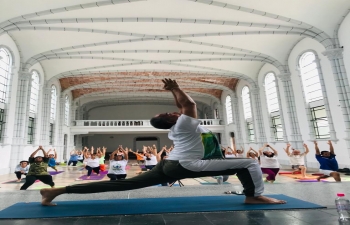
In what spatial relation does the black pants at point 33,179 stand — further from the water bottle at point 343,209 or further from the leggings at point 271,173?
the leggings at point 271,173

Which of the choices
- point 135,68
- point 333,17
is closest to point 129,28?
point 135,68

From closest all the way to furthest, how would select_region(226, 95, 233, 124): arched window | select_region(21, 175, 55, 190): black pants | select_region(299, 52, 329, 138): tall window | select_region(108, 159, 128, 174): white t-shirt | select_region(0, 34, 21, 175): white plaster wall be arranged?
1. select_region(21, 175, 55, 190): black pants
2. select_region(108, 159, 128, 174): white t-shirt
3. select_region(0, 34, 21, 175): white plaster wall
4. select_region(299, 52, 329, 138): tall window
5. select_region(226, 95, 233, 124): arched window

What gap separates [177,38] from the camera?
36.7 feet

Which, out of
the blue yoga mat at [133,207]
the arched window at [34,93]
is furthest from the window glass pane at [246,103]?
the blue yoga mat at [133,207]

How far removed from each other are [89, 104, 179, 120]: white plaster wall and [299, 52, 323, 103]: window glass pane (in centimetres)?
1935

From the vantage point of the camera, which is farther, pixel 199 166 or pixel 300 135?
pixel 300 135

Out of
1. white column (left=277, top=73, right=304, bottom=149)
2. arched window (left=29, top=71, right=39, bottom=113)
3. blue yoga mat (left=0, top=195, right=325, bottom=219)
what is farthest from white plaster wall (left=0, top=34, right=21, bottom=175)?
white column (left=277, top=73, right=304, bottom=149)

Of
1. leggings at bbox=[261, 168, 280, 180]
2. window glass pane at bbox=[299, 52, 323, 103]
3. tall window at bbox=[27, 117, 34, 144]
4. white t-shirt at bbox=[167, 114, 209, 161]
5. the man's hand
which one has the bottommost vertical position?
leggings at bbox=[261, 168, 280, 180]

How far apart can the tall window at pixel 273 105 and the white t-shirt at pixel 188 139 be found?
1363 centimetres

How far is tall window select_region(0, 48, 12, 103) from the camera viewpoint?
10.7 meters

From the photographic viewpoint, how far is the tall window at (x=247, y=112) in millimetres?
18016

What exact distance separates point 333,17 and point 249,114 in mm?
9811

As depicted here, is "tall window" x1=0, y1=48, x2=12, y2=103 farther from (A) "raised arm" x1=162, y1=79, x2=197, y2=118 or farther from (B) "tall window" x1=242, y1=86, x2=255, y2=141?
(B) "tall window" x1=242, y1=86, x2=255, y2=141

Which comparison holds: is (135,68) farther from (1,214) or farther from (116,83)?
(1,214)
